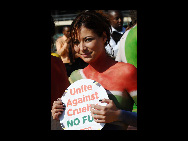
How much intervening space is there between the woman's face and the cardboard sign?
204mm

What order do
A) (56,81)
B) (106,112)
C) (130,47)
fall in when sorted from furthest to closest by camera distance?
(130,47)
(56,81)
(106,112)

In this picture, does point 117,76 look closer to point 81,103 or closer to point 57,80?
point 81,103

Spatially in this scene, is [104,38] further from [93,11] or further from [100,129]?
[100,129]

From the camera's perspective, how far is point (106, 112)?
1696mm

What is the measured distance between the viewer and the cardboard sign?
1749 mm

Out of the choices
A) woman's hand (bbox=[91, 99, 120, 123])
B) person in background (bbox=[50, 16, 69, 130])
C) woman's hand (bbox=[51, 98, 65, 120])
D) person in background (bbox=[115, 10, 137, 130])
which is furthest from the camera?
person in background (bbox=[115, 10, 137, 130])

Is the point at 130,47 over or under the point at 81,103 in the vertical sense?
over

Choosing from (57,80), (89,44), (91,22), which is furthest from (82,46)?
(57,80)

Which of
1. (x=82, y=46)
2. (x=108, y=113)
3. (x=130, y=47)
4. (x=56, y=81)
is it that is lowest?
(x=108, y=113)

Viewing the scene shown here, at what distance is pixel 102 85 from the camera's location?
5.96 ft

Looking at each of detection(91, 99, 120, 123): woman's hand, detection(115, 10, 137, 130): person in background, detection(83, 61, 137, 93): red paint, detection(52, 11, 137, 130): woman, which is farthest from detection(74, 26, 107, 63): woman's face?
detection(115, 10, 137, 130): person in background

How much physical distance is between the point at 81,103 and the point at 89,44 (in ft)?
1.58

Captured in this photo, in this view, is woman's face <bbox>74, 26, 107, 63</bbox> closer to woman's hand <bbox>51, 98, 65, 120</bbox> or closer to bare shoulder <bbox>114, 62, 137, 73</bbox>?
bare shoulder <bbox>114, 62, 137, 73</bbox>
